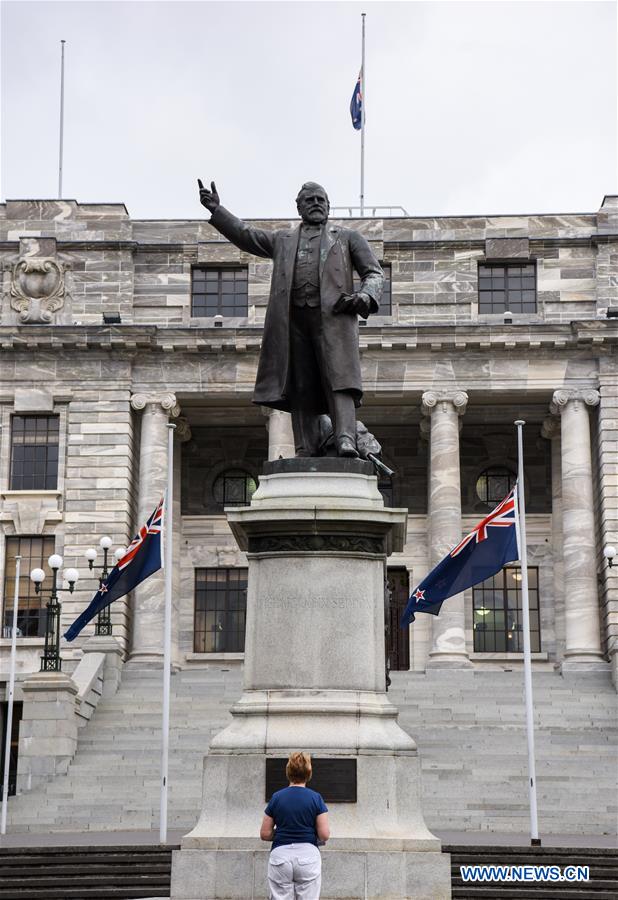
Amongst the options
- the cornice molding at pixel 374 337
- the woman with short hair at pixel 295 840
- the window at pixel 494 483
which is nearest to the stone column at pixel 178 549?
the cornice molding at pixel 374 337

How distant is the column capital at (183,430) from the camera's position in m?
47.2

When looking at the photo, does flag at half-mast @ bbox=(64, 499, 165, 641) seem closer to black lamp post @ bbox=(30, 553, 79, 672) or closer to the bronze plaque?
black lamp post @ bbox=(30, 553, 79, 672)

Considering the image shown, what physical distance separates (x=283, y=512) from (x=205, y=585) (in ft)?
112

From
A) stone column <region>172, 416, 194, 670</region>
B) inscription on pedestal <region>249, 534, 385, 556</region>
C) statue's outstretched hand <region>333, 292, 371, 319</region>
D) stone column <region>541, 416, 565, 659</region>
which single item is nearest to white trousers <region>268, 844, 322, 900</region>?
inscription on pedestal <region>249, 534, 385, 556</region>

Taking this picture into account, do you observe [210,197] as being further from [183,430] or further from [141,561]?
[183,430]

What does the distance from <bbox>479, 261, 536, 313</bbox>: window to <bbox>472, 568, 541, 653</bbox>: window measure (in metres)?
7.99

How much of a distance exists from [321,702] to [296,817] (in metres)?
2.66

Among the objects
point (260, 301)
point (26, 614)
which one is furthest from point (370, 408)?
point (26, 614)

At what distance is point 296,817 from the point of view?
10742 millimetres

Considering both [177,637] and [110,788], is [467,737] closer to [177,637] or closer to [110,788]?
[110,788]

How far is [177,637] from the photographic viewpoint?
46.5 meters

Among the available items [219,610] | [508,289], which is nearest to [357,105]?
[508,289]

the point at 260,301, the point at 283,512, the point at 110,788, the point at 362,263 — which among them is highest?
the point at 260,301

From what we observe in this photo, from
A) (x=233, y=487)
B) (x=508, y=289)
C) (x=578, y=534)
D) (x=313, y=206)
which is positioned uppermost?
(x=508, y=289)
